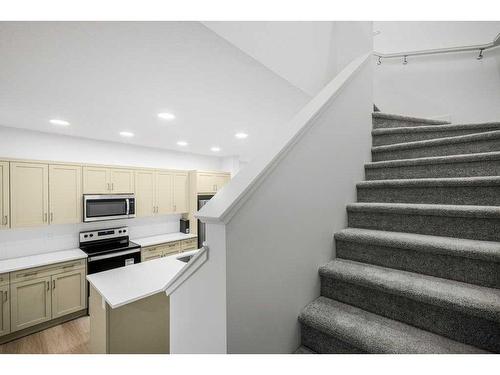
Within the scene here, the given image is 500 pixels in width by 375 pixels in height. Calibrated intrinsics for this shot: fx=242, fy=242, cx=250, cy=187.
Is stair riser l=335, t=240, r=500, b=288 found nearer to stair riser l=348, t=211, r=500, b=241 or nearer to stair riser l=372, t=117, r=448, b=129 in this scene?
stair riser l=348, t=211, r=500, b=241

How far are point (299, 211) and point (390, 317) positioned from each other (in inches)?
23.8

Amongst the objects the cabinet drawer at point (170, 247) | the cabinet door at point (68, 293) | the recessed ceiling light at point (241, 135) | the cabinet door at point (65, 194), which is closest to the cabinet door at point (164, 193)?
the cabinet drawer at point (170, 247)

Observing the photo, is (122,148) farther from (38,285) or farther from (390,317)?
(390,317)

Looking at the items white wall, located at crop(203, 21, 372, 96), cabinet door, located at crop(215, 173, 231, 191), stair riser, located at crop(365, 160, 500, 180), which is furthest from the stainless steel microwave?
stair riser, located at crop(365, 160, 500, 180)

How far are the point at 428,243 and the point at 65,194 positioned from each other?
13.9 ft

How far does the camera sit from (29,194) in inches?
125

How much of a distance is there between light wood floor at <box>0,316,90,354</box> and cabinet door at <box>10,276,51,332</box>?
169 mm

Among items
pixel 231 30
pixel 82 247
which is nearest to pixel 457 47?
pixel 231 30

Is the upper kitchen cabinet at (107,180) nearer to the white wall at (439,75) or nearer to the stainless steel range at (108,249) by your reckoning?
the stainless steel range at (108,249)

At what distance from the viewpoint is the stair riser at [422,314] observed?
2.87ft

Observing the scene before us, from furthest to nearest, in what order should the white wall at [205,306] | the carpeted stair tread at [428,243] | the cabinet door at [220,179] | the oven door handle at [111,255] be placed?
the cabinet door at [220,179], the oven door handle at [111,255], the carpeted stair tread at [428,243], the white wall at [205,306]

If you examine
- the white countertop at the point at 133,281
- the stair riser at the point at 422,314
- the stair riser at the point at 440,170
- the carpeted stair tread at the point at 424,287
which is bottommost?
the white countertop at the point at 133,281

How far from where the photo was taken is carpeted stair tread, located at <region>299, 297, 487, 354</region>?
2.92 feet

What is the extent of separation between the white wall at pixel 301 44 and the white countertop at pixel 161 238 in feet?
11.9
